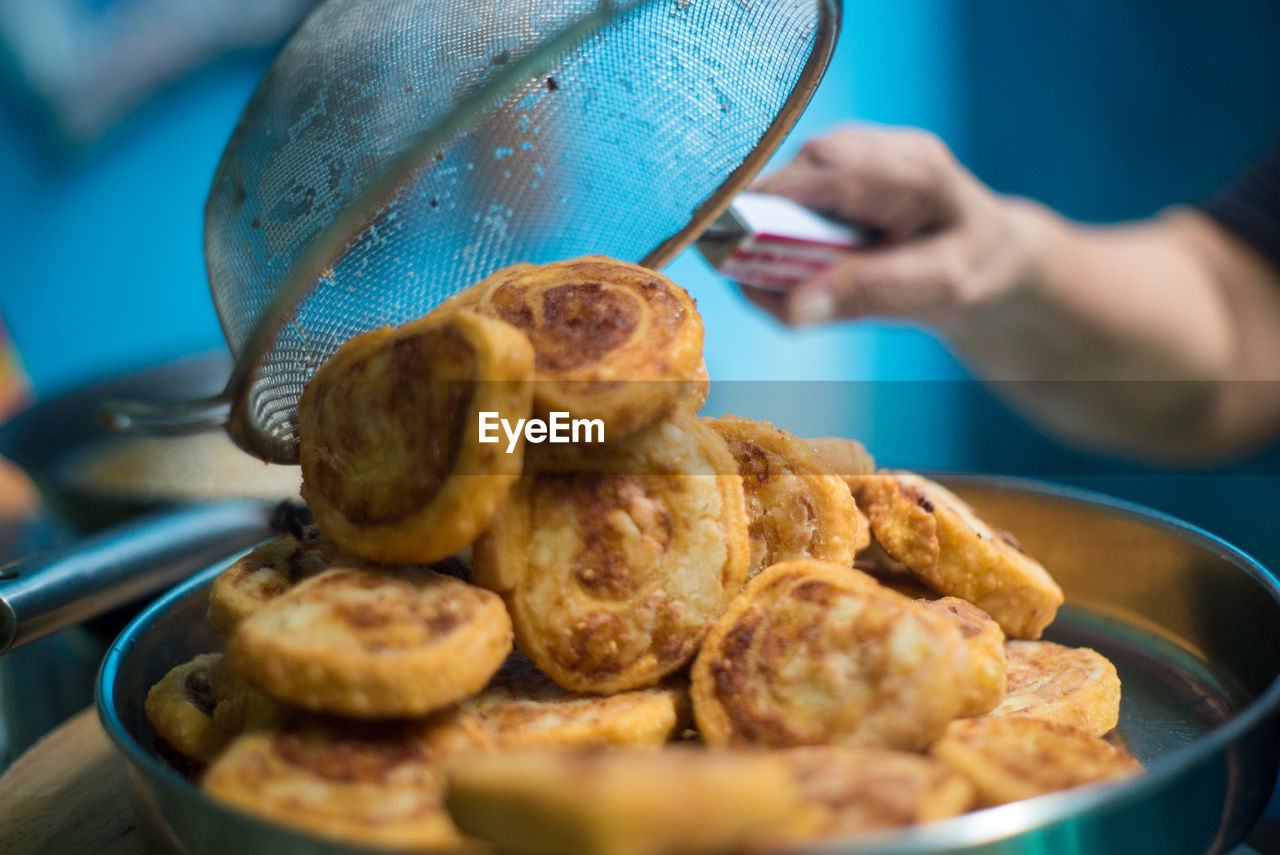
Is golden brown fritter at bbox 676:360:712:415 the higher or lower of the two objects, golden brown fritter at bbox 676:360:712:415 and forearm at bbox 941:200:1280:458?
the higher

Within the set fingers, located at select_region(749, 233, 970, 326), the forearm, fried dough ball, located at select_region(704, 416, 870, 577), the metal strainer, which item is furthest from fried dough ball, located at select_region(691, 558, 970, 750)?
the forearm

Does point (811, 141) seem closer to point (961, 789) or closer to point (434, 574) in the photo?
point (434, 574)

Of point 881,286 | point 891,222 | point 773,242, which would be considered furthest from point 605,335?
point 891,222

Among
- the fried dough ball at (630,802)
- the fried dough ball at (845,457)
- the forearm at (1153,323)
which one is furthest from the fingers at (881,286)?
the fried dough ball at (630,802)

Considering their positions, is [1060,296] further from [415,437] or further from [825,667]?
[415,437]

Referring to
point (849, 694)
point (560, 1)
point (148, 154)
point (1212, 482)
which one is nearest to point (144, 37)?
point (148, 154)

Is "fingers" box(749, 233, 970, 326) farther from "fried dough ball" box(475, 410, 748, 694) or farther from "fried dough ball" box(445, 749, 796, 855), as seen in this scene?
"fried dough ball" box(445, 749, 796, 855)

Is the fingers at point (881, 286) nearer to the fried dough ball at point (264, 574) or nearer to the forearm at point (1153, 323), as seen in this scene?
the forearm at point (1153, 323)
